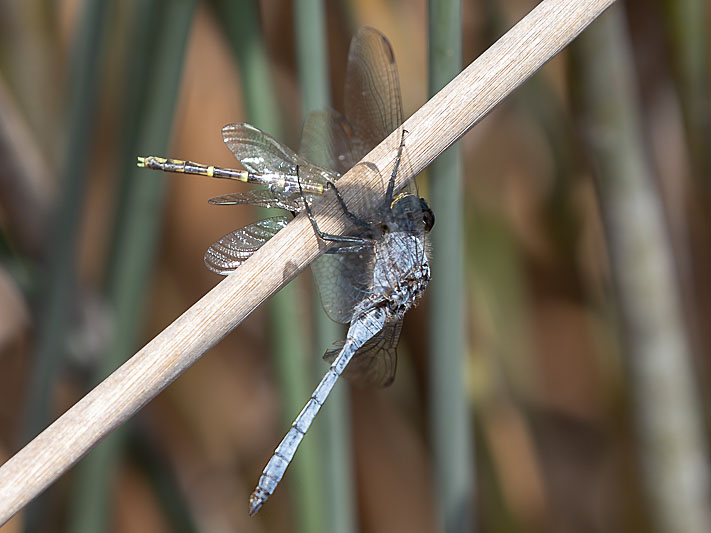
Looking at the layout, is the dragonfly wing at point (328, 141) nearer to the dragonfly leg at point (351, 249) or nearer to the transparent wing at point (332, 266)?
the transparent wing at point (332, 266)

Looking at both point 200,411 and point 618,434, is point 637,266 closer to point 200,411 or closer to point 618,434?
point 618,434

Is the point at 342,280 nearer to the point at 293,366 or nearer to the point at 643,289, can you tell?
the point at 293,366

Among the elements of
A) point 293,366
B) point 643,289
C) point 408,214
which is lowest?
point 293,366

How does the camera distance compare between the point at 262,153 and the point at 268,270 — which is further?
the point at 262,153

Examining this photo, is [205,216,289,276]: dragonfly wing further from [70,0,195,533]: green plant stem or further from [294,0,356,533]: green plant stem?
[70,0,195,533]: green plant stem

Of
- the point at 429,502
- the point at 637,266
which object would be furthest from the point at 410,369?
the point at 637,266

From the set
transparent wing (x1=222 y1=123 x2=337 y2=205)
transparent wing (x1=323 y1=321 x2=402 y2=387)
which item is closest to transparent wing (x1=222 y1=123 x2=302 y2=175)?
transparent wing (x1=222 y1=123 x2=337 y2=205)

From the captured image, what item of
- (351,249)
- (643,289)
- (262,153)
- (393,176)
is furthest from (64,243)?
(643,289)
